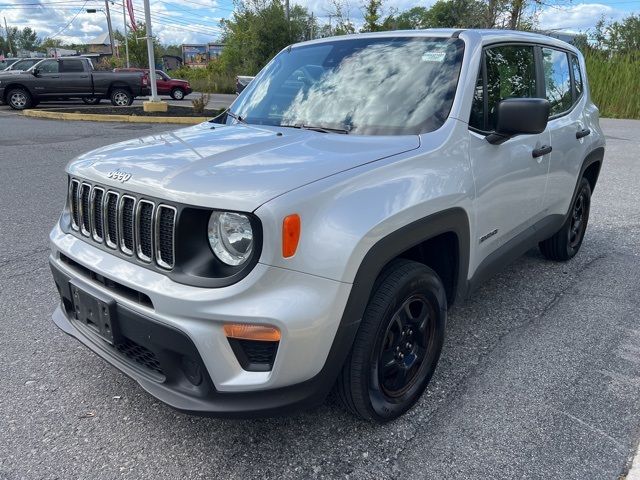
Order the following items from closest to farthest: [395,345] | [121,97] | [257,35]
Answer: [395,345]
[121,97]
[257,35]

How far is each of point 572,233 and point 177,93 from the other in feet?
80.6

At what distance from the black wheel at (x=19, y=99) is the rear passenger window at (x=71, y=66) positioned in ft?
4.90

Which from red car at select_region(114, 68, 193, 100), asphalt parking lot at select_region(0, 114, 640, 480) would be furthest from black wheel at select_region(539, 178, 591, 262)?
red car at select_region(114, 68, 193, 100)

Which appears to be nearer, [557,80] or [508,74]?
[508,74]

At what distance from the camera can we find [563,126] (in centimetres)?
390

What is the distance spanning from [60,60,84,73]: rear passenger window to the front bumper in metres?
19.2

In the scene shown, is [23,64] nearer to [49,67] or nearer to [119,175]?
[49,67]

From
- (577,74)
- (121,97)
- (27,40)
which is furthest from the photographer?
(27,40)

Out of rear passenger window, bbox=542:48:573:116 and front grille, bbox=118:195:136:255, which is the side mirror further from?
front grille, bbox=118:195:136:255

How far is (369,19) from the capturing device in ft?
64.8

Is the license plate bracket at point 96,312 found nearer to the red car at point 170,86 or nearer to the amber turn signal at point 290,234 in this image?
the amber turn signal at point 290,234

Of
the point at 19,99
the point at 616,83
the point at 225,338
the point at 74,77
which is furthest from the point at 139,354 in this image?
the point at 616,83

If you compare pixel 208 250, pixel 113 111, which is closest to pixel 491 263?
pixel 208 250

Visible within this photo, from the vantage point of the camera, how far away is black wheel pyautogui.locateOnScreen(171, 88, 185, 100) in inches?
1035
